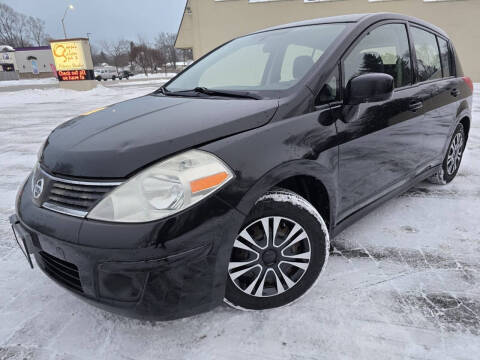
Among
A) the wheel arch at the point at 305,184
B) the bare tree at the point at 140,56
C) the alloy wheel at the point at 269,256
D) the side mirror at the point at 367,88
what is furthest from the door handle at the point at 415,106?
the bare tree at the point at 140,56

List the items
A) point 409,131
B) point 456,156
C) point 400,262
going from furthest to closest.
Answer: point 456,156, point 409,131, point 400,262

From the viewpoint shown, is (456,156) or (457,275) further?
(456,156)

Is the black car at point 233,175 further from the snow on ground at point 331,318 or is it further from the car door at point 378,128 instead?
the snow on ground at point 331,318

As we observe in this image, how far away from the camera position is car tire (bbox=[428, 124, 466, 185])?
11.5 ft

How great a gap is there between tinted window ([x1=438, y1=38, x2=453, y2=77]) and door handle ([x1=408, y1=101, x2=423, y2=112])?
82 centimetres

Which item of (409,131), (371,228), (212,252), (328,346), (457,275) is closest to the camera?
(212,252)

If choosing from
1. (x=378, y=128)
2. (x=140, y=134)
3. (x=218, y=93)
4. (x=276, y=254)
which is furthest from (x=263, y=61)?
(x=276, y=254)

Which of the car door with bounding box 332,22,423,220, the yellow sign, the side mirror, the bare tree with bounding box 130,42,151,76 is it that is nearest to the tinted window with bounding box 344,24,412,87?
the car door with bounding box 332,22,423,220

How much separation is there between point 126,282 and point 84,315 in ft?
2.36

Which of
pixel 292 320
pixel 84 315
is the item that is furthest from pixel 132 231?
pixel 292 320

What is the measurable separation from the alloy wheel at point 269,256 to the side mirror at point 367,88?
818mm

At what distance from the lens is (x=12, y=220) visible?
192cm

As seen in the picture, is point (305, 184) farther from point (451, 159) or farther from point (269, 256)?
point (451, 159)

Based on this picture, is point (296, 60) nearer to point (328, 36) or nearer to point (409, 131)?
point (328, 36)
